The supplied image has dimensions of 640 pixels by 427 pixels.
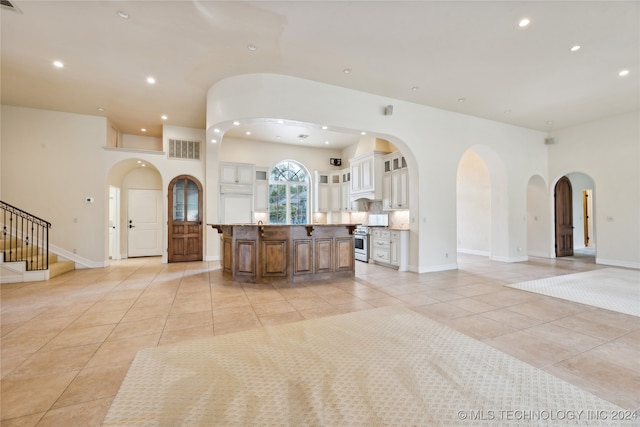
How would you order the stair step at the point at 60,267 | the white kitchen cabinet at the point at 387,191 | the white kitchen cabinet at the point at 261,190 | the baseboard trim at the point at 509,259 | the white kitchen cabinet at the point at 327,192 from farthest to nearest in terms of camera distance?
the white kitchen cabinet at the point at 327,192, the white kitchen cabinet at the point at 261,190, the baseboard trim at the point at 509,259, the white kitchen cabinet at the point at 387,191, the stair step at the point at 60,267

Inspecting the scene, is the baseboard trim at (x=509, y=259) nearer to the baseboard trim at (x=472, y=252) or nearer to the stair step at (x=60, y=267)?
the baseboard trim at (x=472, y=252)

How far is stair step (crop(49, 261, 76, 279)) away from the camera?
549 cm

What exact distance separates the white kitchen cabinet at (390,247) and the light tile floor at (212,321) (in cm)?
64

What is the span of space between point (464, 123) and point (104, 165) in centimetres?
902

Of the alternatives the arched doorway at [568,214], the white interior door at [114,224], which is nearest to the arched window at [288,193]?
the white interior door at [114,224]

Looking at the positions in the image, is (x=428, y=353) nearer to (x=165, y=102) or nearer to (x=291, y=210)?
(x=165, y=102)

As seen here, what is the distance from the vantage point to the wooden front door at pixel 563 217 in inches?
316

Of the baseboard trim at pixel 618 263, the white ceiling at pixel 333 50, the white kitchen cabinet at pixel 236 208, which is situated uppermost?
the white ceiling at pixel 333 50

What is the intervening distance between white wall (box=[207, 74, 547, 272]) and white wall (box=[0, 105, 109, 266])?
282 cm

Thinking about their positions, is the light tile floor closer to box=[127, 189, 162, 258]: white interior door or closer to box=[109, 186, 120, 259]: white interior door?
box=[109, 186, 120, 259]: white interior door

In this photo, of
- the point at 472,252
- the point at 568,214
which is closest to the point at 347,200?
the point at 472,252

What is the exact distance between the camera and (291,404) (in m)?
1.75

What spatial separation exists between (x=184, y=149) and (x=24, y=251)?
402 centimetres

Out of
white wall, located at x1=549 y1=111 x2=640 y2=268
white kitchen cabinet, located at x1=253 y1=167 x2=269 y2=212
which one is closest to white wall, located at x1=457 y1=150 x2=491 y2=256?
white wall, located at x1=549 y1=111 x2=640 y2=268
